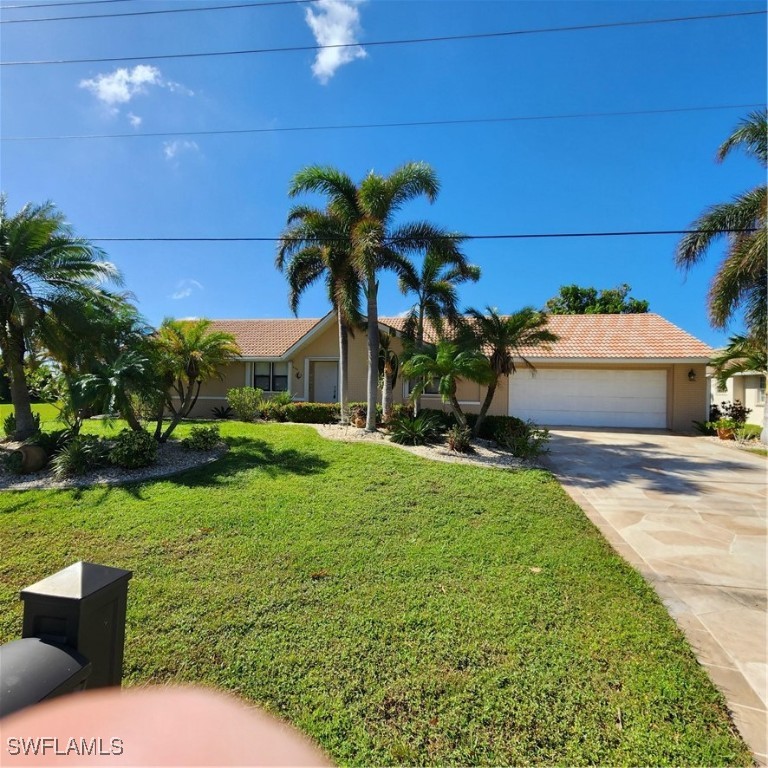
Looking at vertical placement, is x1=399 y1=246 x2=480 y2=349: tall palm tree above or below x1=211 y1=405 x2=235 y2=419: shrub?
above

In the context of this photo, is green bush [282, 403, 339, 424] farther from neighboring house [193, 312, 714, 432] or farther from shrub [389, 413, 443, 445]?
shrub [389, 413, 443, 445]

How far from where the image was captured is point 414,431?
1106 centimetres

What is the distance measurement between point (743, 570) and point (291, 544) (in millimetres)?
5229

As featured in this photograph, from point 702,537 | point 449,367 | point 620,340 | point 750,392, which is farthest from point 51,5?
point 750,392

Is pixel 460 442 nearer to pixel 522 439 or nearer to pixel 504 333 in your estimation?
pixel 522 439

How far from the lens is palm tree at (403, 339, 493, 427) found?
9.76 m

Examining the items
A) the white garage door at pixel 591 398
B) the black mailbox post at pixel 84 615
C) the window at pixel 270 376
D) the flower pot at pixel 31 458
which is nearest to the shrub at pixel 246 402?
the window at pixel 270 376

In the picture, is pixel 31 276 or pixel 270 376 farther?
pixel 270 376

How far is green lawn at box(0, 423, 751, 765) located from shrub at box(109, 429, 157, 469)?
5.96 feet

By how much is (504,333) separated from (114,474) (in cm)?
1018

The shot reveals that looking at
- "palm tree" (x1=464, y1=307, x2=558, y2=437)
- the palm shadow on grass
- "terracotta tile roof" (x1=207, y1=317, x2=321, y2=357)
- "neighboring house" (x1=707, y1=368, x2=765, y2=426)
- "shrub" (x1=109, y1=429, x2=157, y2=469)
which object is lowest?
the palm shadow on grass

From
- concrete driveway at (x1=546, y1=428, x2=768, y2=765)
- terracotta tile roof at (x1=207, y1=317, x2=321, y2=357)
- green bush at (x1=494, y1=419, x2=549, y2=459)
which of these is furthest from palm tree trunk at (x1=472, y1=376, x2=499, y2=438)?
terracotta tile roof at (x1=207, y1=317, x2=321, y2=357)

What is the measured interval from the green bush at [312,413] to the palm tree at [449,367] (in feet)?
19.1

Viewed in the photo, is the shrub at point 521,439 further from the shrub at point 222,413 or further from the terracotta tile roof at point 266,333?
the shrub at point 222,413
